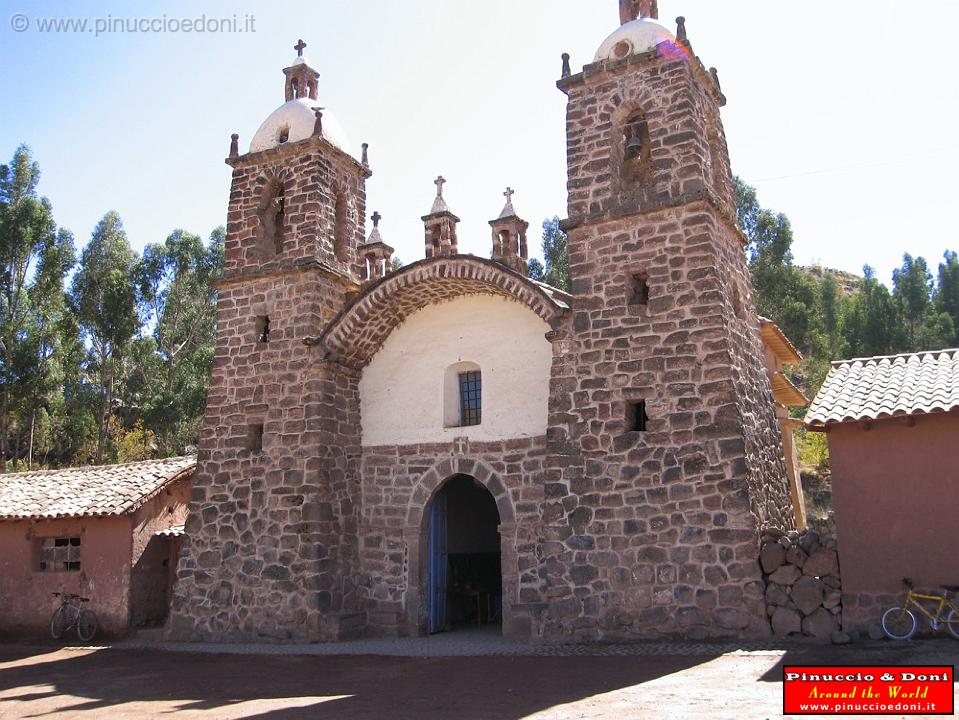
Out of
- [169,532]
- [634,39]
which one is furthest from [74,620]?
[634,39]

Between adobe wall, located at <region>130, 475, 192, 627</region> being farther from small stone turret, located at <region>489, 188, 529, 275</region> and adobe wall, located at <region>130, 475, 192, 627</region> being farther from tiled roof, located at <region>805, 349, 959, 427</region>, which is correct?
tiled roof, located at <region>805, 349, 959, 427</region>

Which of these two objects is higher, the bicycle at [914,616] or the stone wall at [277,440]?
the stone wall at [277,440]

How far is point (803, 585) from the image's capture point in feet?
32.4

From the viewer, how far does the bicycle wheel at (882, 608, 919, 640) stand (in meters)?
9.15

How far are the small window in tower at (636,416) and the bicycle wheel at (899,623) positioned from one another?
3.65 m

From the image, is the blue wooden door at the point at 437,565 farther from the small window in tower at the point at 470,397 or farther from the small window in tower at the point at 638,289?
the small window in tower at the point at 638,289

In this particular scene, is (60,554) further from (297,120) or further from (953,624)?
(953,624)

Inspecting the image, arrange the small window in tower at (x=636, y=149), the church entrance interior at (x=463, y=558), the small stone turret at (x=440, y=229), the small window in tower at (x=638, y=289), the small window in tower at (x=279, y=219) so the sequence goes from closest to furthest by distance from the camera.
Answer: the small window in tower at (x=638, y=289) < the small window in tower at (x=636, y=149) < the church entrance interior at (x=463, y=558) < the small stone turret at (x=440, y=229) < the small window in tower at (x=279, y=219)

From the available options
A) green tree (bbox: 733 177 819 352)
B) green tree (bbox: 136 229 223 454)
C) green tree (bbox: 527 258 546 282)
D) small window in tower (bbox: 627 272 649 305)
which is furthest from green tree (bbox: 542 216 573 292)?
small window in tower (bbox: 627 272 649 305)

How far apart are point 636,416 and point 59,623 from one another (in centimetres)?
1132

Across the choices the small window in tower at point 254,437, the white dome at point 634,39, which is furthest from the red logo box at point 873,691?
the small window in tower at point 254,437

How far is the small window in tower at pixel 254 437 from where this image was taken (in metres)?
14.0

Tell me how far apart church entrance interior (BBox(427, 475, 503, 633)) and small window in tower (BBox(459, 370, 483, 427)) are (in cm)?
107

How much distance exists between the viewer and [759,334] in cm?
1295
